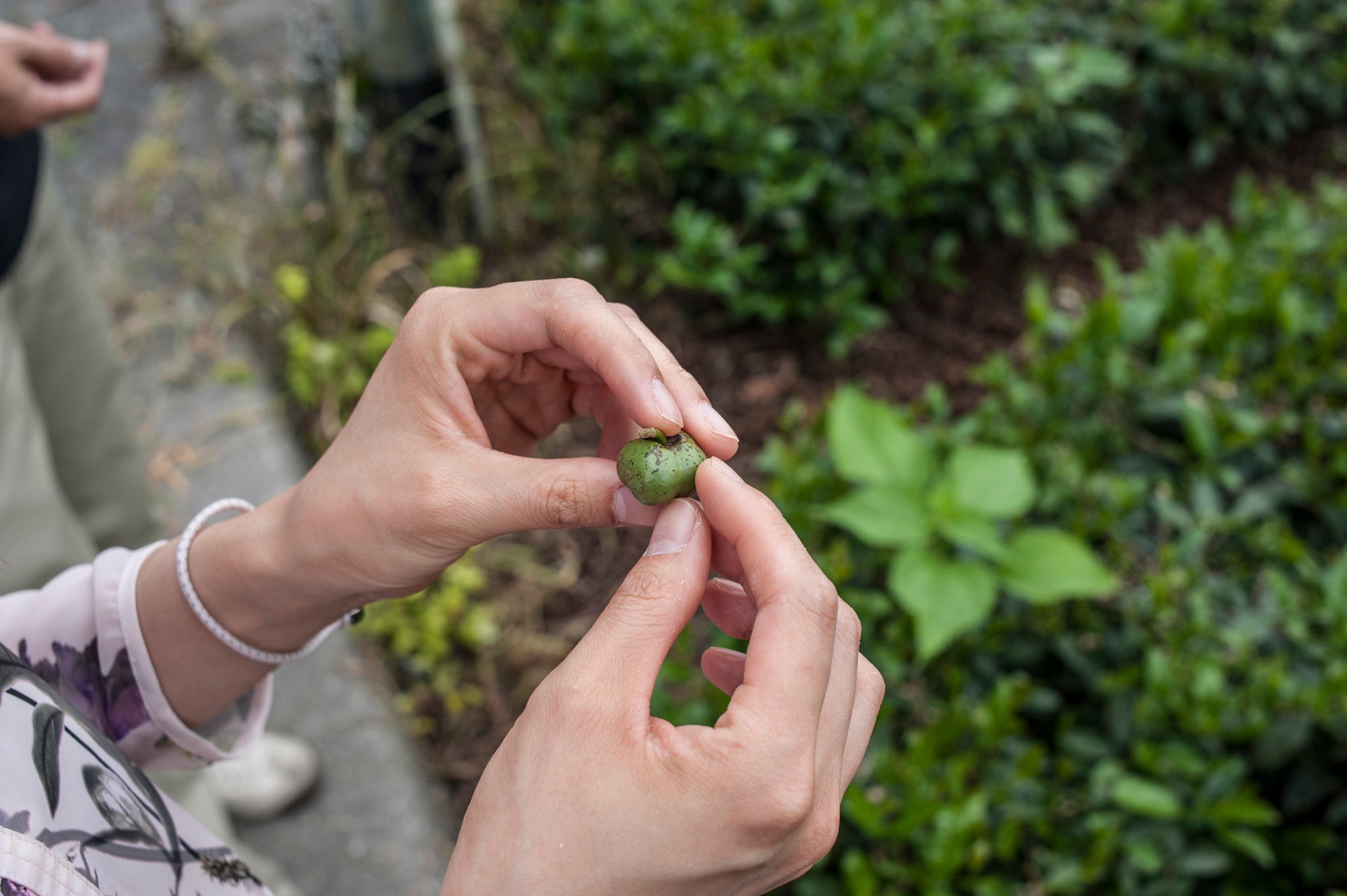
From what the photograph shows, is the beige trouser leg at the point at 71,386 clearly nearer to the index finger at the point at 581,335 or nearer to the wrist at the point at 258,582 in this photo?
the wrist at the point at 258,582

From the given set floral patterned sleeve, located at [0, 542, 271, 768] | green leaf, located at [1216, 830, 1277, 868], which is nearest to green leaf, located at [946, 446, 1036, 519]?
green leaf, located at [1216, 830, 1277, 868]

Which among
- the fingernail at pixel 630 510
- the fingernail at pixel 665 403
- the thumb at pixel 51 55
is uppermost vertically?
the thumb at pixel 51 55

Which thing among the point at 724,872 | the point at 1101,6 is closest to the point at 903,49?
the point at 1101,6

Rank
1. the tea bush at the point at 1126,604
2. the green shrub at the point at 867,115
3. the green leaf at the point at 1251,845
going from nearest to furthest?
the green leaf at the point at 1251,845, the tea bush at the point at 1126,604, the green shrub at the point at 867,115

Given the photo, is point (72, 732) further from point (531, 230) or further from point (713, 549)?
point (531, 230)

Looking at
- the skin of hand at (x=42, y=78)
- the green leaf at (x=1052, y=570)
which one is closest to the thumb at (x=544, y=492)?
the green leaf at (x=1052, y=570)

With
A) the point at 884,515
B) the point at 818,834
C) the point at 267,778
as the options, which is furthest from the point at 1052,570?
the point at 267,778

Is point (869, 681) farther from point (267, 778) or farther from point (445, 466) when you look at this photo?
point (267, 778)
